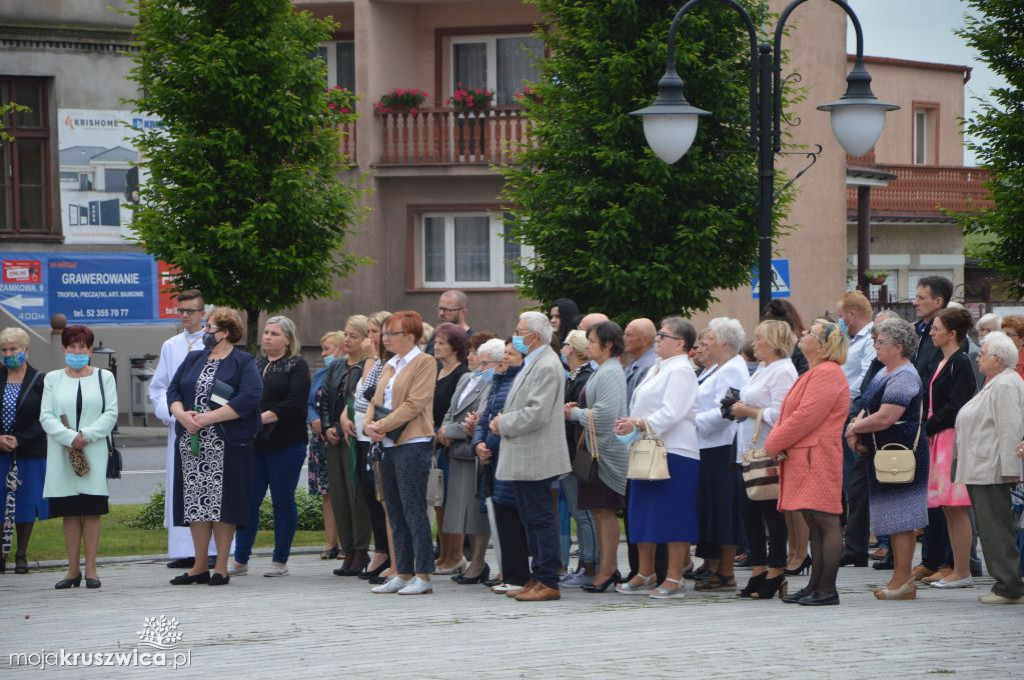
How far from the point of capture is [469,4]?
31328 mm

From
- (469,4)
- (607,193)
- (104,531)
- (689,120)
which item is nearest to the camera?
(689,120)

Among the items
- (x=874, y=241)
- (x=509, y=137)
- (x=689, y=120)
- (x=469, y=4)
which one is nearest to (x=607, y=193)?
(x=689, y=120)

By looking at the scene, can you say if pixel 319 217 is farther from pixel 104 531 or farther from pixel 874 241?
pixel 874 241

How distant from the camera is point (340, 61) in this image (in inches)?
1242

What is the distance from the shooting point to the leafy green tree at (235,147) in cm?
1702

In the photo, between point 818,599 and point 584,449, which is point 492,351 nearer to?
point 584,449

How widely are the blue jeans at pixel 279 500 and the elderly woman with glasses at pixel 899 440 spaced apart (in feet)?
15.8

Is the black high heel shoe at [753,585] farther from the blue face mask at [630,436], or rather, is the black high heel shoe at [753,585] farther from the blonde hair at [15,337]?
the blonde hair at [15,337]

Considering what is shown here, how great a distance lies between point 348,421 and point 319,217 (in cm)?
542

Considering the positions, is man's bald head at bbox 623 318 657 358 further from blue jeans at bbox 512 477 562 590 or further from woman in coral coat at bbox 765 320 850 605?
woman in coral coat at bbox 765 320 850 605

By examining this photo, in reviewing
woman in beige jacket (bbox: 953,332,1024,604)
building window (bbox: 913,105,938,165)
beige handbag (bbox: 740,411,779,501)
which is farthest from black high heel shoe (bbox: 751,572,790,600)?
building window (bbox: 913,105,938,165)

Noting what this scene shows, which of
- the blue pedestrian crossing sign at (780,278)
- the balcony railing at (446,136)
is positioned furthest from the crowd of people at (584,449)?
the balcony railing at (446,136)

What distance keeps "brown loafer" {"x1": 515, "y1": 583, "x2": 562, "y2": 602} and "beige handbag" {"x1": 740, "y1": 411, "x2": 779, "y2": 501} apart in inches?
62.8

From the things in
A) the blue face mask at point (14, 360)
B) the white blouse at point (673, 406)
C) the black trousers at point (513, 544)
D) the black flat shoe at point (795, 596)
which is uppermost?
the blue face mask at point (14, 360)
